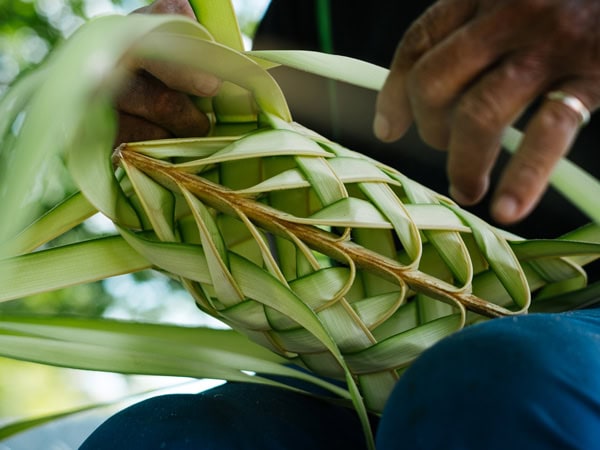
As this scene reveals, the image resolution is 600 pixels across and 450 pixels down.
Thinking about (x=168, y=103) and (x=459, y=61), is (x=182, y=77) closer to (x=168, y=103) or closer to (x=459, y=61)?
(x=168, y=103)

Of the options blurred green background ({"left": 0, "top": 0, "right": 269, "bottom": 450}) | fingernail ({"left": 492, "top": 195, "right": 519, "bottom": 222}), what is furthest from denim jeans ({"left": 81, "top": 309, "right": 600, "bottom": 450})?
blurred green background ({"left": 0, "top": 0, "right": 269, "bottom": 450})

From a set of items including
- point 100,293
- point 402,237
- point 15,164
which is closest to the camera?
point 15,164

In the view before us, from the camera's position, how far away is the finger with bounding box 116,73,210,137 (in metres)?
0.40

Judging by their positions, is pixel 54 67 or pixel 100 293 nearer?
pixel 54 67

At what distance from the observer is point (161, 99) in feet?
1.30

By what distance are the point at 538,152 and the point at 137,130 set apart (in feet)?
0.85

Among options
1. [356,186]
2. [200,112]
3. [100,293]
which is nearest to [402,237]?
[356,186]

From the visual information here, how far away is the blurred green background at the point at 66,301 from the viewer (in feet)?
2.91

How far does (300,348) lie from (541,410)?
0.15 metres

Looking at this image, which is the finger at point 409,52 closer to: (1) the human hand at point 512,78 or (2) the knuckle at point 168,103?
(1) the human hand at point 512,78

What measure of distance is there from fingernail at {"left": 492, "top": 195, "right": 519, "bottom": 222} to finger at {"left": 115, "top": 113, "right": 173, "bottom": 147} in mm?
234

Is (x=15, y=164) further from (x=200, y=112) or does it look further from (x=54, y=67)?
(x=200, y=112)

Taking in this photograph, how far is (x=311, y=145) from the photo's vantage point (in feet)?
1.21

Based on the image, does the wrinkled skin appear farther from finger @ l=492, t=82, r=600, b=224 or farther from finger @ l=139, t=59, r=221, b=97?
finger @ l=139, t=59, r=221, b=97
